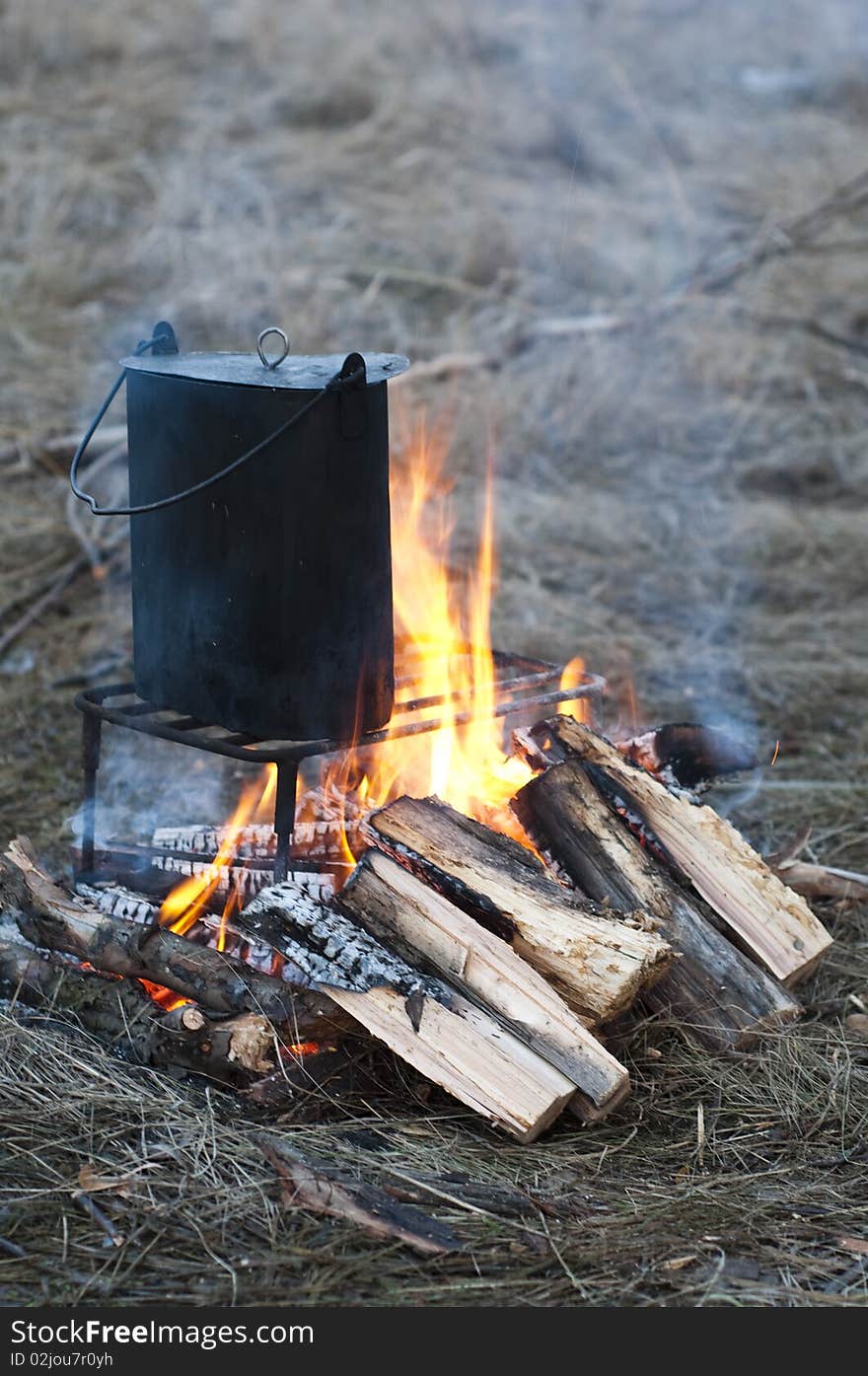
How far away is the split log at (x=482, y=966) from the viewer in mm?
2926

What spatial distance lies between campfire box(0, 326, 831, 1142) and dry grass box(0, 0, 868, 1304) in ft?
0.48

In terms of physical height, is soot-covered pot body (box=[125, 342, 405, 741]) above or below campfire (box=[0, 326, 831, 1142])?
above

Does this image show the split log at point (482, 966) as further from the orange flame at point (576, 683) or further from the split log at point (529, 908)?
the orange flame at point (576, 683)

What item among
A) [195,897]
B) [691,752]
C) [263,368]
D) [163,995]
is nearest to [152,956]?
[163,995]

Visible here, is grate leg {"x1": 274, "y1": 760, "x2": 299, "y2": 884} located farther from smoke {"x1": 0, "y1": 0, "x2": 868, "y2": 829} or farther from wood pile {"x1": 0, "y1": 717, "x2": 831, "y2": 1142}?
smoke {"x1": 0, "y1": 0, "x2": 868, "y2": 829}

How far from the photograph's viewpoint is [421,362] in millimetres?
8078

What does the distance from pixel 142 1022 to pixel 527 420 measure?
553 centimetres

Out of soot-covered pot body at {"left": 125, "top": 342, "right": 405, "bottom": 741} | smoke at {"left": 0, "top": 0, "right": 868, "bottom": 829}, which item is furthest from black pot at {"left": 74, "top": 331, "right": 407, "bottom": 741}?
smoke at {"left": 0, "top": 0, "right": 868, "bottom": 829}

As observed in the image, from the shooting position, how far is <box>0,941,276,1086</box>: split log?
9.78 ft

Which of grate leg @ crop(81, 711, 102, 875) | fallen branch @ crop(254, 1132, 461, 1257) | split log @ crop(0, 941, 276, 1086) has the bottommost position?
fallen branch @ crop(254, 1132, 461, 1257)

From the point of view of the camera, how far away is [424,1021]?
2930mm

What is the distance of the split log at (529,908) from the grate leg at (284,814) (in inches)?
7.7

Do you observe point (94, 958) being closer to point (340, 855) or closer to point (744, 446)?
point (340, 855)

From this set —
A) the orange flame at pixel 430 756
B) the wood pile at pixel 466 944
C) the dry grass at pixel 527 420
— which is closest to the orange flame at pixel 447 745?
the orange flame at pixel 430 756
